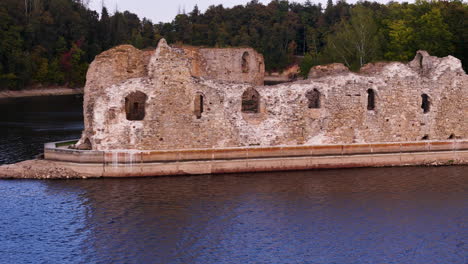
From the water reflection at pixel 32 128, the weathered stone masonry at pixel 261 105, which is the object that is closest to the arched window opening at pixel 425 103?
the weathered stone masonry at pixel 261 105

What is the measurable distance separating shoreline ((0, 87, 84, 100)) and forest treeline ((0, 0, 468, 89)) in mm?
1579

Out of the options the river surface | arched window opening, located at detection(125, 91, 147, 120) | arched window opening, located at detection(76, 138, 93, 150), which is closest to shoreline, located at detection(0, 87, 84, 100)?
arched window opening, located at detection(125, 91, 147, 120)

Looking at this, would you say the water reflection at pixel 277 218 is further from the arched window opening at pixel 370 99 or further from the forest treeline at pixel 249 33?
the forest treeline at pixel 249 33

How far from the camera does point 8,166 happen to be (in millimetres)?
25500

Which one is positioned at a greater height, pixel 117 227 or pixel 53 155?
pixel 53 155

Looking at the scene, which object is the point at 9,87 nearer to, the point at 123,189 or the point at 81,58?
the point at 81,58

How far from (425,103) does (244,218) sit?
628 inches

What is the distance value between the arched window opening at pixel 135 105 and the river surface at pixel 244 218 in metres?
4.48

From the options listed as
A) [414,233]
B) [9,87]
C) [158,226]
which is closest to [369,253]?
[414,233]

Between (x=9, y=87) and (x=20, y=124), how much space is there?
160 ft

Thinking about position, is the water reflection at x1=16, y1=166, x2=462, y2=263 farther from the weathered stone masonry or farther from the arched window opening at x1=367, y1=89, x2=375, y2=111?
the arched window opening at x1=367, y1=89, x2=375, y2=111

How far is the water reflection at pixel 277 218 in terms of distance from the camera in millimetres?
17172

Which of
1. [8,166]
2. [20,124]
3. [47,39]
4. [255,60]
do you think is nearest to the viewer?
[8,166]

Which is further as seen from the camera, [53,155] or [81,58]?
[81,58]
